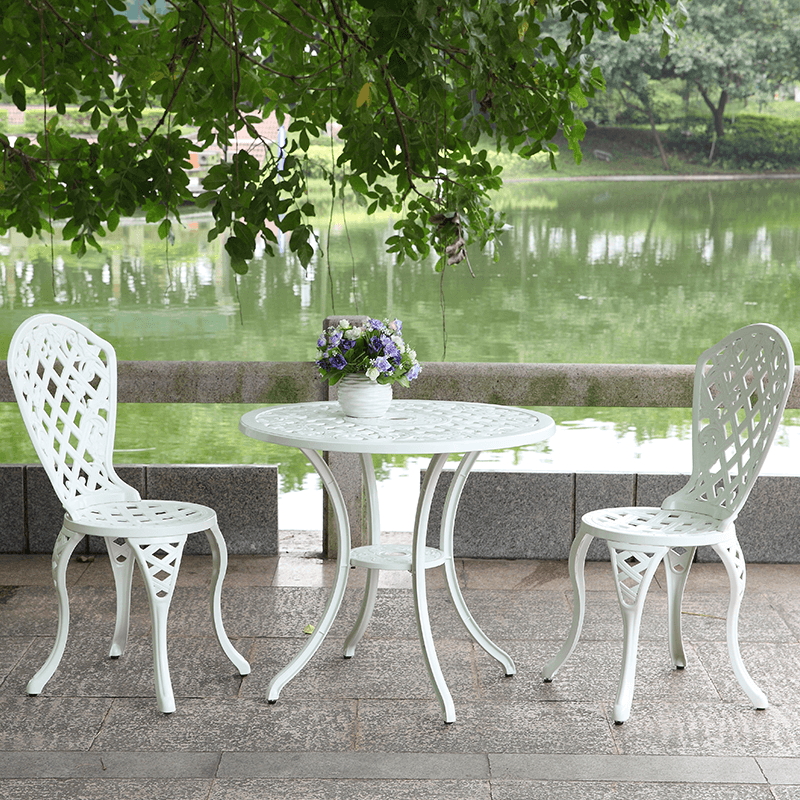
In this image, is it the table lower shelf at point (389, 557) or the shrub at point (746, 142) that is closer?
the table lower shelf at point (389, 557)

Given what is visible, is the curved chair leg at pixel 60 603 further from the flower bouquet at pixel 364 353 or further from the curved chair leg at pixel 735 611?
the curved chair leg at pixel 735 611

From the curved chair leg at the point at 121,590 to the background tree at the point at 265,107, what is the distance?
913mm

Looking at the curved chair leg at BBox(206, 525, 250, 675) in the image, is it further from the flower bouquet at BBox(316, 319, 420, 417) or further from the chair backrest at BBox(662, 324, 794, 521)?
the chair backrest at BBox(662, 324, 794, 521)

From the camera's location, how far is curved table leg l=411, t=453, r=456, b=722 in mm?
2600

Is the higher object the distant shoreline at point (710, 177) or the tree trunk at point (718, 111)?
the tree trunk at point (718, 111)

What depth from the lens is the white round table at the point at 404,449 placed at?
2504mm

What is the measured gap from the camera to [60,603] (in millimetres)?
2740

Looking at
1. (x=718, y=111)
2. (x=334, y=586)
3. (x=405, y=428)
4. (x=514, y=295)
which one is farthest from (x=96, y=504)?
(x=718, y=111)

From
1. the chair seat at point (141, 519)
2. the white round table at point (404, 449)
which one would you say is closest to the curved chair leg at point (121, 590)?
the chair seat at point (141, 519)

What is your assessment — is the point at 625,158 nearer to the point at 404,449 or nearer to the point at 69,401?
the point at 69,401

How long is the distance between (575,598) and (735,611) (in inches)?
17.0

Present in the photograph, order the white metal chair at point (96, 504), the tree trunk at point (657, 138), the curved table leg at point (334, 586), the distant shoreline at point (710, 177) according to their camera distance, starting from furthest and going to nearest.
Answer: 1. the distant shoreline at point (710, 177)
2. the tree trunk at point (657, 138)
3. the curved table leg at point (334, 586)
4. the white metal chair at point (96, 504)

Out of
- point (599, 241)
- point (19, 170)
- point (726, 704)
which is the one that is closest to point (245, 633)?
point (726, 704)

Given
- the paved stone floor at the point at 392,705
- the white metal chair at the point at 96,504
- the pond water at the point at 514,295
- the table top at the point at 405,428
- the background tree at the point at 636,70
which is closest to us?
the paved stone floor at the point at 392,705
